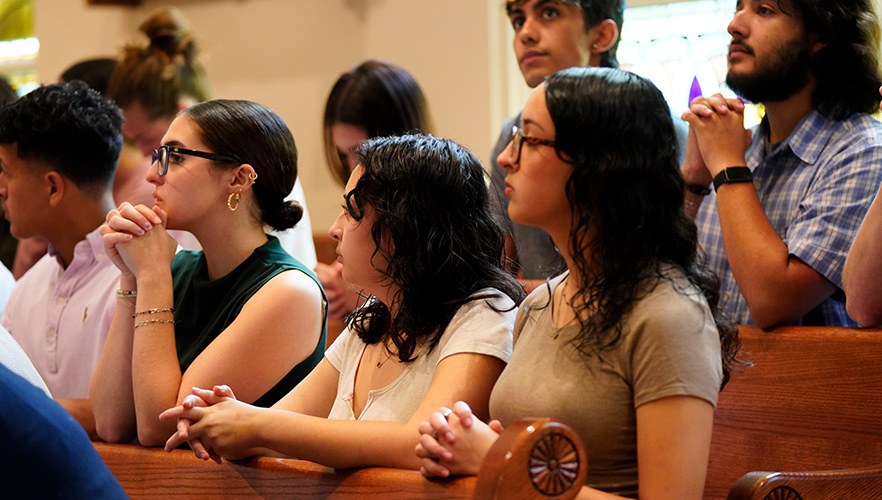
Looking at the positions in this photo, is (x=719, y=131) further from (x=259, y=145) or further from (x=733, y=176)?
(x=259, y=145)

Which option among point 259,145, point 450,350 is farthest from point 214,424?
point 259,145

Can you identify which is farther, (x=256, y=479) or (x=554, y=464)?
(x=256, y=479)

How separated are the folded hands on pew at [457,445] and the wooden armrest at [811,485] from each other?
382 millimetres

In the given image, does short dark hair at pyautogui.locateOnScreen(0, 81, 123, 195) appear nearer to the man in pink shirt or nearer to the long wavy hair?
the man in pink shirt

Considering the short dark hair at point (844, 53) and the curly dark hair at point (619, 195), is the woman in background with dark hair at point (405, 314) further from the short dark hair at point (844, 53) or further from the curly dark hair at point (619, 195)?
the short dark hair at point (844, 53)

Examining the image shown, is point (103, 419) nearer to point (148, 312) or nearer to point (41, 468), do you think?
point (148, 312)

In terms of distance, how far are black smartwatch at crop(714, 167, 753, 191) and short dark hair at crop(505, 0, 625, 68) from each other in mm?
777

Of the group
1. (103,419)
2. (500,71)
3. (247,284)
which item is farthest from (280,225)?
(500,71)

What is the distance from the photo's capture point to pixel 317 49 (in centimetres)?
464

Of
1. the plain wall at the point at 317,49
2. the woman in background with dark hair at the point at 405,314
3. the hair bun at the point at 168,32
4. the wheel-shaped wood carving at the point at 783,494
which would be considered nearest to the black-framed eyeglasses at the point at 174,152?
the woman in background with dark hair at the point at 405,314

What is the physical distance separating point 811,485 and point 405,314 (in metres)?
0.73

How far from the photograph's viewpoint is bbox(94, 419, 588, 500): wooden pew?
1.10 meters

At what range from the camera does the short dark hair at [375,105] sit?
10.1 feet

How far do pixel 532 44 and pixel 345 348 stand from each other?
1.31 meters
